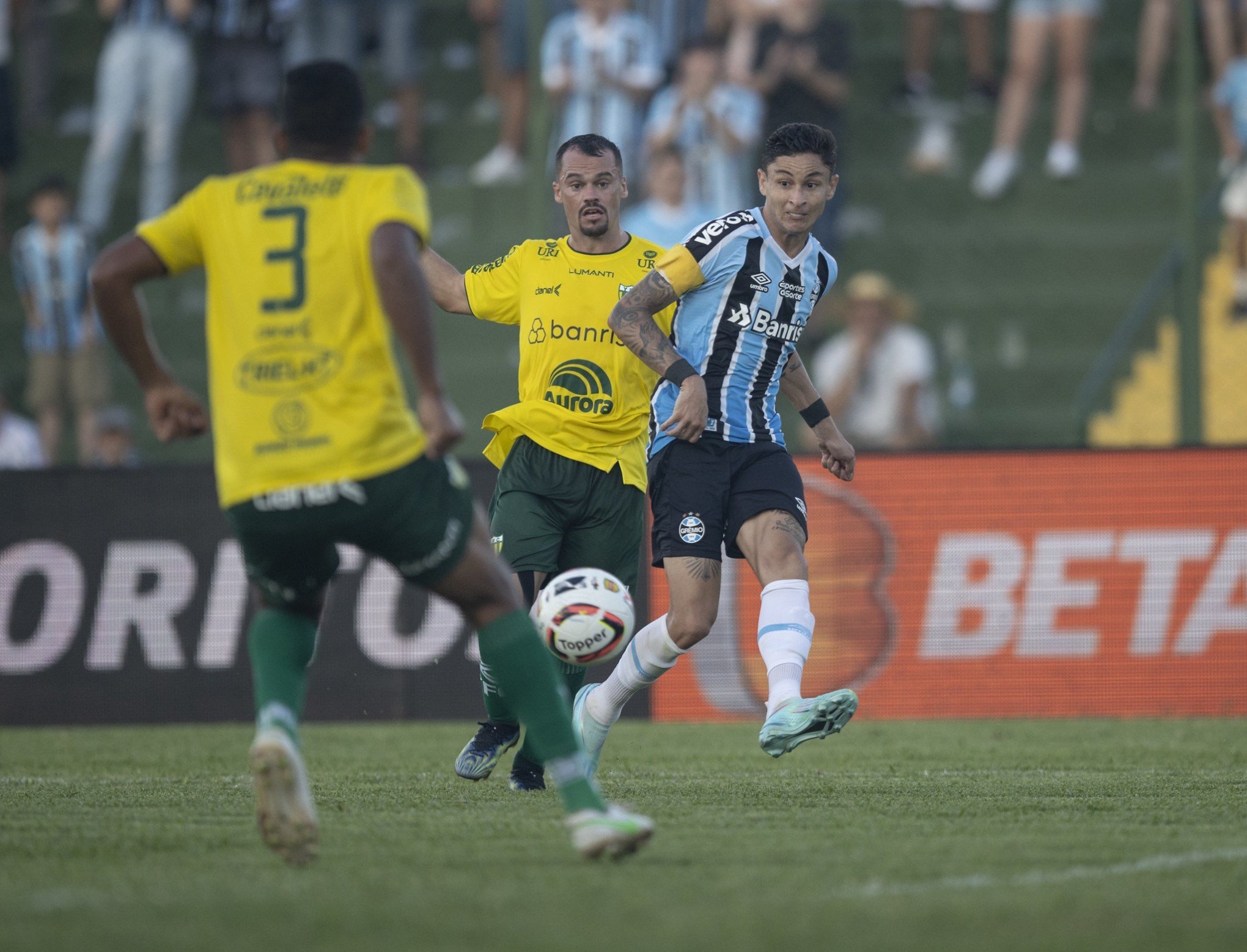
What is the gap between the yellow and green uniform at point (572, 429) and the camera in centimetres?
643

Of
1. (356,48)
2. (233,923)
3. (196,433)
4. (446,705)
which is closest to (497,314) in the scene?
(196,433)

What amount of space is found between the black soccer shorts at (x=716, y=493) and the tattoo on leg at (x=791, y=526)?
0.02 m

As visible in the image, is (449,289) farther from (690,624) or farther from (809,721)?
(809,721)

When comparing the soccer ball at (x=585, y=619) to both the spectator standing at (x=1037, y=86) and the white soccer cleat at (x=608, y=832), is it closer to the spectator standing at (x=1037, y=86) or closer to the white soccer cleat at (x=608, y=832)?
the white soccer cleat at (x=608, y=832)

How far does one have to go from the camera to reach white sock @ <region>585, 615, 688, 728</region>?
20.7ft

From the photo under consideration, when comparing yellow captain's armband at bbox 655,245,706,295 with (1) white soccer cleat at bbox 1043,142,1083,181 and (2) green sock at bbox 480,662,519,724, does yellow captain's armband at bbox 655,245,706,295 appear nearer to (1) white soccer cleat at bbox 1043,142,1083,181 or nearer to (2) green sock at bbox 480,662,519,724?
(2) green sock at bbox 480,662,519,724

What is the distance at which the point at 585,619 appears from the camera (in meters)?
5.81

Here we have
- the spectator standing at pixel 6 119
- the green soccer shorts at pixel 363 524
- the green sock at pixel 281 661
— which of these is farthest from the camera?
the spectator standing at pixel 6 119

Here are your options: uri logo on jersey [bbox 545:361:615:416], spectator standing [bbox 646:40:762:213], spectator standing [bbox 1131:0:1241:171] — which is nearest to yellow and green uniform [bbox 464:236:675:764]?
uri logo on jersey [bbox 545:361:615:416]

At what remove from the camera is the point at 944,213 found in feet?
48.3

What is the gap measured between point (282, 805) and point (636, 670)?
7.44ft

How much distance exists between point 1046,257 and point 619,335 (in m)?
9.20

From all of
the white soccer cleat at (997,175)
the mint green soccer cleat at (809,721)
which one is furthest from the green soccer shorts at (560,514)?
the white soccer cleat at (997,175)

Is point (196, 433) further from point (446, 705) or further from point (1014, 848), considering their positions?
point (446, 705)
